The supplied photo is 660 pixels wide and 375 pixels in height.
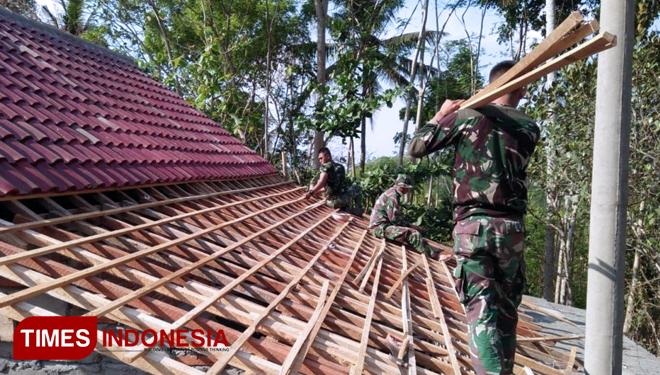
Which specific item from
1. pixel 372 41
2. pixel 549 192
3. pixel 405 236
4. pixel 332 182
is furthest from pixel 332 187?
pixel 372 41

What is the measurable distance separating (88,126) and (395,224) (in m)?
3.60

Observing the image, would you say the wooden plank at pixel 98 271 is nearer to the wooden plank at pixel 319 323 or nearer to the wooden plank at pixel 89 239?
the wooden plank at pixel 89 239

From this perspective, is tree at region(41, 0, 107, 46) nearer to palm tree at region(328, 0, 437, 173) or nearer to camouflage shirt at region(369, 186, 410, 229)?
palm tree at region(328, 0, 437, 173)

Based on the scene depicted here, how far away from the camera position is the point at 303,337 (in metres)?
2.13

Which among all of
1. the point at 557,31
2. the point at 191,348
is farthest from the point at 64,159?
the point at 557,31

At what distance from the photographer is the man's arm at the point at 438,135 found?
2328 millimetres

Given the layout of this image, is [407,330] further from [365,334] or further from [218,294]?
[218,294]

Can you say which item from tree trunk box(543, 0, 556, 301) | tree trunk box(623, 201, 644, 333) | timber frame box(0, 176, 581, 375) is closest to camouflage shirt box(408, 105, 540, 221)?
timber frame box(0, 176, 581, 375)

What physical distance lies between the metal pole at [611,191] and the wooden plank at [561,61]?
0.28 m

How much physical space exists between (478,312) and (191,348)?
1.28 metres

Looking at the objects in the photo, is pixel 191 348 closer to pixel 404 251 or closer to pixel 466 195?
pixel 466 195

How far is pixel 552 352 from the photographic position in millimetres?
3156

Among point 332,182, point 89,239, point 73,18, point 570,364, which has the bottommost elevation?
point 570,364

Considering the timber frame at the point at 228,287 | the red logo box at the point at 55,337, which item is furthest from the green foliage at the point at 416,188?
the red logo box at the point at 55,337
